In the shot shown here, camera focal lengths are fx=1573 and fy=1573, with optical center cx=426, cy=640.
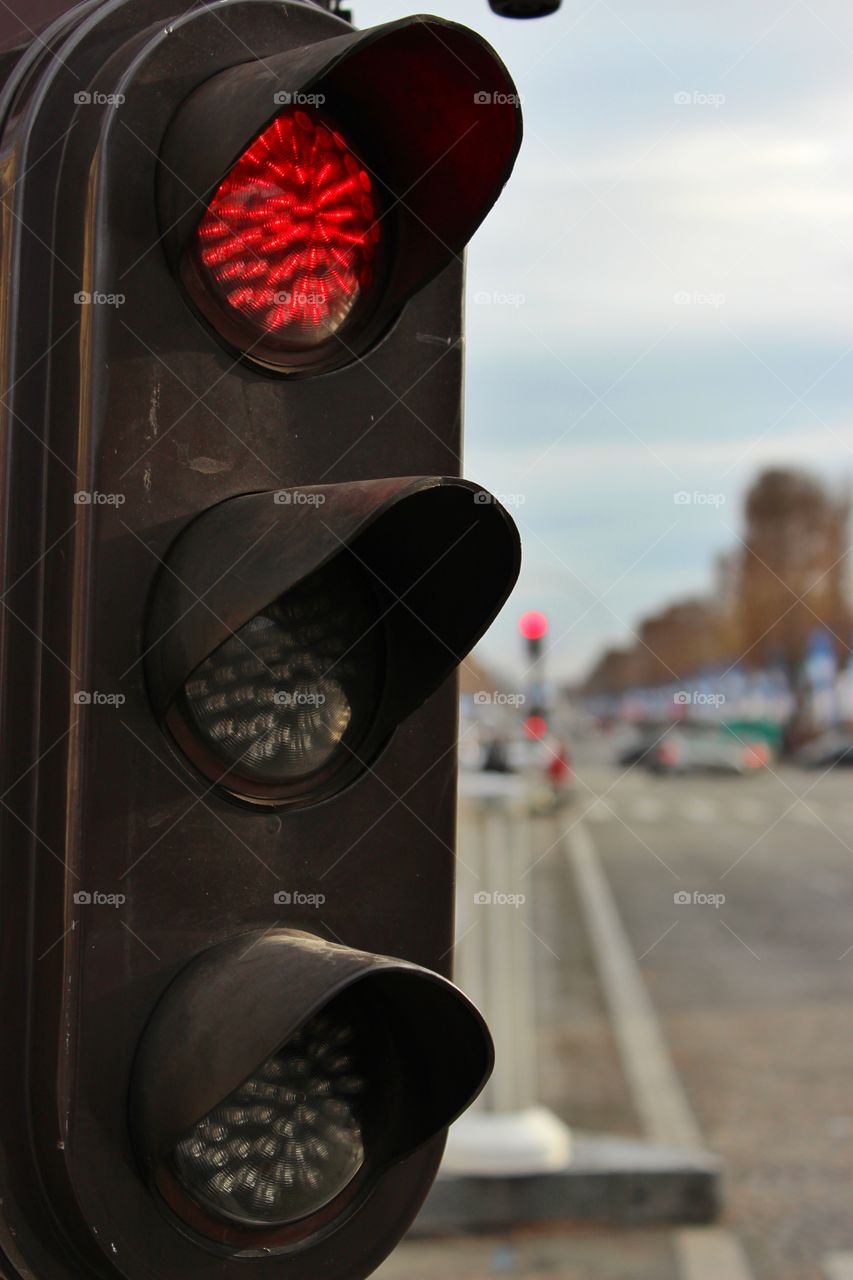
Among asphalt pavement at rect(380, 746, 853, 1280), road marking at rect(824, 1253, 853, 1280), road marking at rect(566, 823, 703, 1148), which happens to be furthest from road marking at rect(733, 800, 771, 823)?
road marking at rect(824, 1253, 853, 1280)

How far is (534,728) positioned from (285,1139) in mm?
17713

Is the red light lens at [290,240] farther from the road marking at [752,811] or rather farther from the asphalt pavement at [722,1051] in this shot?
the road marking at [752,811]

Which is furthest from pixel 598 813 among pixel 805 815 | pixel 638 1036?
pixel 638 1036

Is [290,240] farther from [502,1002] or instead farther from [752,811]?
[752,811]

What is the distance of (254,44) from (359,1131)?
3.12 ft

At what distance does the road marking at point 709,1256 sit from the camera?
613 centimetres

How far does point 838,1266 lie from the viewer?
6.21 metres

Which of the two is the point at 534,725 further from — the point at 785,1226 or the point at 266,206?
the point at 266,206

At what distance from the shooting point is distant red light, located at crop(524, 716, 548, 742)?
18688 millimetres

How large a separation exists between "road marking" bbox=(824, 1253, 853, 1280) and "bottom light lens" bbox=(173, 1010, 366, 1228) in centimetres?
543

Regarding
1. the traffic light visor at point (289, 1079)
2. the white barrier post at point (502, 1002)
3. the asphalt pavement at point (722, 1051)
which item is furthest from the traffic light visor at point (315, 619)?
the white barrier post at point (502, 1002)

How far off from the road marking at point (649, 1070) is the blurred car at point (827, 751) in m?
46.5

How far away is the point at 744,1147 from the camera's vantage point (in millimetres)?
7805

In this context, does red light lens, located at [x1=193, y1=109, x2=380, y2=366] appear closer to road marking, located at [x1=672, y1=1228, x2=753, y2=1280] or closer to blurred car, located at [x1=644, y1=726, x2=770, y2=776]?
road marking, located at [x1=672, y1=1228, x2=753, y2=1280]
